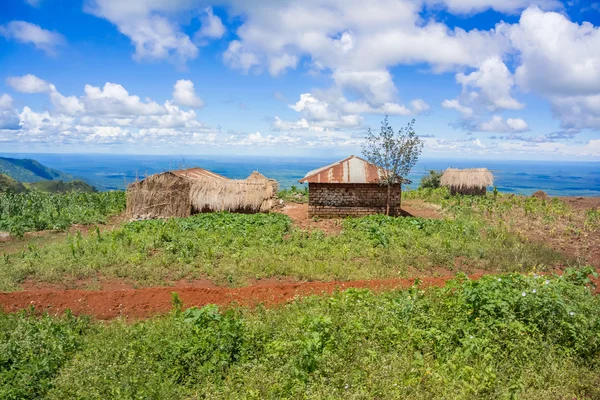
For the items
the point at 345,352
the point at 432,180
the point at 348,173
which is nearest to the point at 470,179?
the point at 432,180

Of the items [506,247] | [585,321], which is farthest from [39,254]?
[506,247]

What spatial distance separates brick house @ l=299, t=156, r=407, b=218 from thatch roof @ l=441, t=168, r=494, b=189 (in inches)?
468

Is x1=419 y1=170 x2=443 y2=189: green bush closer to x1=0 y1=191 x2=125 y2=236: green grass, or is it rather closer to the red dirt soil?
x1=0 y1=191 x2=125 y2=236: green grass

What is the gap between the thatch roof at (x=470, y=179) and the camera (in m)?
29.1

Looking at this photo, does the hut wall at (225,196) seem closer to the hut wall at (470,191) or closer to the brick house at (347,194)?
the brick house at (347,194)

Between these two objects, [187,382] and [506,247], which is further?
[506,247]

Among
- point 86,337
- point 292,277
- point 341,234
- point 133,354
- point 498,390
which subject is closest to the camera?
point 498,390

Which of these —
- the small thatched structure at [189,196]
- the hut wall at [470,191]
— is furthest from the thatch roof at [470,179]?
the small thatched structure at [189,196]

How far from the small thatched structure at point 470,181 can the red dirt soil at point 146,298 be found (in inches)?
811

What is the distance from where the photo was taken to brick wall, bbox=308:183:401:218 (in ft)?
63.8

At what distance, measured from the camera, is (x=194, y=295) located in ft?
29.9

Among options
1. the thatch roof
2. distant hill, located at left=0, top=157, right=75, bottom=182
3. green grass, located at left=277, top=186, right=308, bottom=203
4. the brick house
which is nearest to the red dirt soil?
the brick house

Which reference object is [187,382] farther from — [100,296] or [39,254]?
[39,254]

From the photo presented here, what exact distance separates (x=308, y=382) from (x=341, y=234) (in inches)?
387
